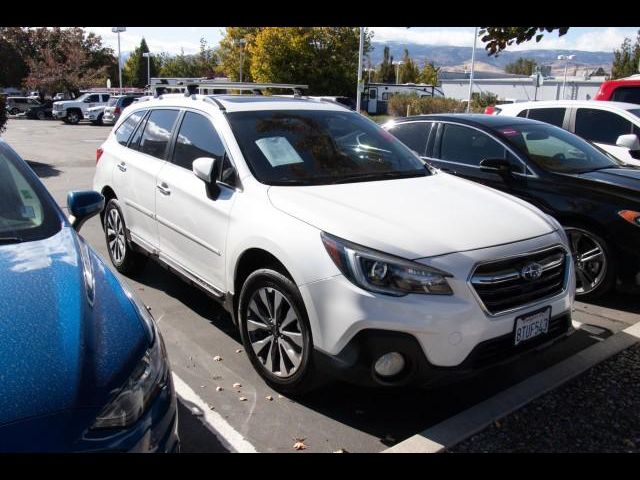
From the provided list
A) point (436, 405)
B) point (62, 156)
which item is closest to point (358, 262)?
point (436, 405)

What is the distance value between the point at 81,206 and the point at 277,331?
1353 millimetres

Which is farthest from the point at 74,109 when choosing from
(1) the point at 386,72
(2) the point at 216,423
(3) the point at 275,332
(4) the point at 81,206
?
(1) the point at 386,72

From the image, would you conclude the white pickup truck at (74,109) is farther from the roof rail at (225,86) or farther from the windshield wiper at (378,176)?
the windshield wiper at (378,176)

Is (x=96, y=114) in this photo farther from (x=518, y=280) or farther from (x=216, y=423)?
(x=518, y=280)

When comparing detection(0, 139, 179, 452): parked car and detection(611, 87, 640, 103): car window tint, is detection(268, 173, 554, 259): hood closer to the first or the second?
detection(0, 139, 179, 452): parked car

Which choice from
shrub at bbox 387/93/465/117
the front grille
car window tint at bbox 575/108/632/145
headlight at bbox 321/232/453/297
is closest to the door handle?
headlight at bbox 321/232/453/297

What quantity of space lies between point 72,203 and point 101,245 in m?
3.69

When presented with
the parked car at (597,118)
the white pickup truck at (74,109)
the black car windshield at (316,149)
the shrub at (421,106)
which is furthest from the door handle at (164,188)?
the white pickup truck at (74,109)

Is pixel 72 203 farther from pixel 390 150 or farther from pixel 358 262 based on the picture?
pixel 390 150

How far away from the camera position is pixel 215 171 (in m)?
3.94

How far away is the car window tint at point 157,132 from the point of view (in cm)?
480

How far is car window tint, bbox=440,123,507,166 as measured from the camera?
5.87 meters

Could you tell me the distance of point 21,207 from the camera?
3057 mm

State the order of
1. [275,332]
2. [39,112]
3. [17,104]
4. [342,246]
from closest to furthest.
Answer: [342,246] < [275,332] < [39,112] < [17,104]
